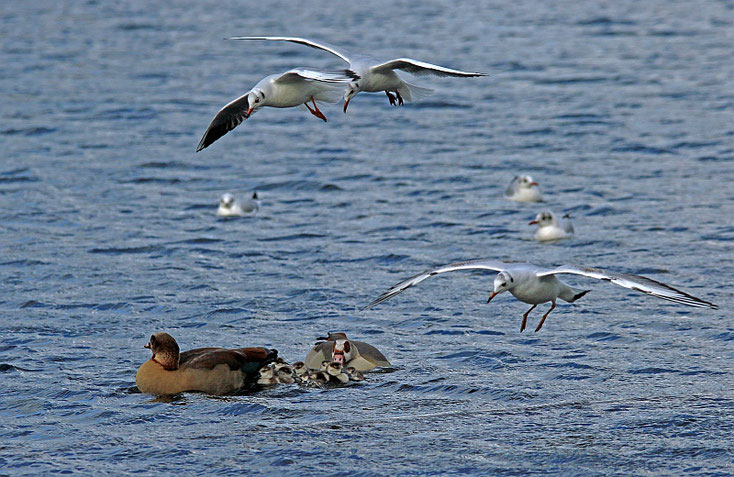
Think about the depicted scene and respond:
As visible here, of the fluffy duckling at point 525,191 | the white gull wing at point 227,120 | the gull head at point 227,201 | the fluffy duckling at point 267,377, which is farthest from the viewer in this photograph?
the fluffy duckling at point 525,191

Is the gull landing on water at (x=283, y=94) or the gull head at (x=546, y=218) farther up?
the gull landing on water at (x=283, y=94)

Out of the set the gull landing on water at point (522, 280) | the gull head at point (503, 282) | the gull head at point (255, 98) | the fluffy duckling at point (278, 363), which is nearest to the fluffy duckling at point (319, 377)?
the fluffy duckling at point (278, 363)

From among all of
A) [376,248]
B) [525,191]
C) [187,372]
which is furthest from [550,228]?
[187,372]

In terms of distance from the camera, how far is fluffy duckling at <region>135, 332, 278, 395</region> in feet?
37.0

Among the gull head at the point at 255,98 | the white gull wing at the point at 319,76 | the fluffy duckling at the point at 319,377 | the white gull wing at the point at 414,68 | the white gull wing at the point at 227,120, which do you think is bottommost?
the fluffy duckling at the point at 319,377

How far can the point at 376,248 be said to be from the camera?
1642 centimetres

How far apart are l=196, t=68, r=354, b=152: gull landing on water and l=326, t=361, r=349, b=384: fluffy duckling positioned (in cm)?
239

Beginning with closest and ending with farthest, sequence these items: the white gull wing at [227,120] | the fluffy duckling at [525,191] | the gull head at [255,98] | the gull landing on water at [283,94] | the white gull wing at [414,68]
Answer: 1. the white gull wing at [414,68]
2. the gull landing on water at [283,94]
3. the gull head at [255,98]
4. the white gull wing at [227,120]
5. the fluffy duckling at [525,191]

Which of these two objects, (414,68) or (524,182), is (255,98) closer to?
(414,68)

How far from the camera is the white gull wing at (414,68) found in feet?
35.9

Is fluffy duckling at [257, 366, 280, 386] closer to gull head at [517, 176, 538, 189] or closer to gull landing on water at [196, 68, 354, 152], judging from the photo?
gull landing on water at [196, 68, 354, 152]

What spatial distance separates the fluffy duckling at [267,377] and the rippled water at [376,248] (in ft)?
0.78

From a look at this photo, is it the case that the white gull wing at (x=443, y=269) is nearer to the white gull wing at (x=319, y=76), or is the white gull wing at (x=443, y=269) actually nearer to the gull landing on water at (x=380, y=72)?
the gull landing on water at (x=380, y=72)

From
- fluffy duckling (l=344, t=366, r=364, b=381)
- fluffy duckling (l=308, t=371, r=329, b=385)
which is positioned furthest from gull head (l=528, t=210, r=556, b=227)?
fluffy duckling (l=308, t=371, r=329, b=385)
